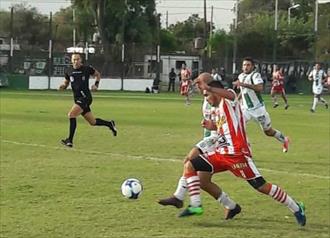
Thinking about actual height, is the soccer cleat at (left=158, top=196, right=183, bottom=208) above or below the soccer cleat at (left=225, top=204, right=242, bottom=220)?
above

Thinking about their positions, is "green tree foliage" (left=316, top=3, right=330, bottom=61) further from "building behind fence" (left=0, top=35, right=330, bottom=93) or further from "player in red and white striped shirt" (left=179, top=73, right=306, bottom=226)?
"player in red and white striped shirt" (left=179, top=73, right=306, bottom=226)

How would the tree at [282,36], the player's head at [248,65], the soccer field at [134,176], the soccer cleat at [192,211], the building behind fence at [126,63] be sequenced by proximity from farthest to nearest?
the tree at [282,36] → the building behind fence at [126,63] → the player's head at [248,65] → the soccer cleat at [192,211] → the soccer field at [134,176]

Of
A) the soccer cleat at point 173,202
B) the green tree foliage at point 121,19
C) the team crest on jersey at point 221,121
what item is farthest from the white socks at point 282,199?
the green tree foliage at point 121,19

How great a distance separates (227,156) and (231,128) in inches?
13.7

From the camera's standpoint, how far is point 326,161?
16875mm

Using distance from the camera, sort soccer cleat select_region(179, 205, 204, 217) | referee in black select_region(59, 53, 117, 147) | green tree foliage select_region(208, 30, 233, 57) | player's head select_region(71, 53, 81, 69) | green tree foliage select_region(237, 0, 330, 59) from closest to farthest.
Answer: soccer cleat select_region(179, 205, 204, 217) → player's head select_region(71, 53, 81, 69) → referee in black select_region(59, 53, 117, 147) → green tree foliage select_region(208, 30, 233, 57) → green tree foliage select_region(237, 0, 330, 59)

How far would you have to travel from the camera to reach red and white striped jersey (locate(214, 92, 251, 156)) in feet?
31.7

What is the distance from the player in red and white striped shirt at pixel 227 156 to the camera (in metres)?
9.64

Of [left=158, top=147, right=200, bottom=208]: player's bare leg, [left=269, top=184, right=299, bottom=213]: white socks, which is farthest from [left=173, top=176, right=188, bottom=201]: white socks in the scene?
[left=269, top=184, right=299, bottom=213]: white socks

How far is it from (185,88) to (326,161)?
90.7ft

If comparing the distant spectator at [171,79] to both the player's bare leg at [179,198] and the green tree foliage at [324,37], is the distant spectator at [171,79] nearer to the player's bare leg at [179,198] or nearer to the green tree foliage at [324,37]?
the green tree foliage at [324,37]

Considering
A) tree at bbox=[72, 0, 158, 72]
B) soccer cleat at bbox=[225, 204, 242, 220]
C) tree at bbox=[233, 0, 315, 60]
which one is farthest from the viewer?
tree at bbox=[72, 0, 158, 72]

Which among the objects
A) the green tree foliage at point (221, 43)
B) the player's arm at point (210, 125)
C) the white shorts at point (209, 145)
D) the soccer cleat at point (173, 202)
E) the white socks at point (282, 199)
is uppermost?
the green tree foliage at point (221, 43)

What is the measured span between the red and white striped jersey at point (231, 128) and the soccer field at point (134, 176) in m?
0.95
